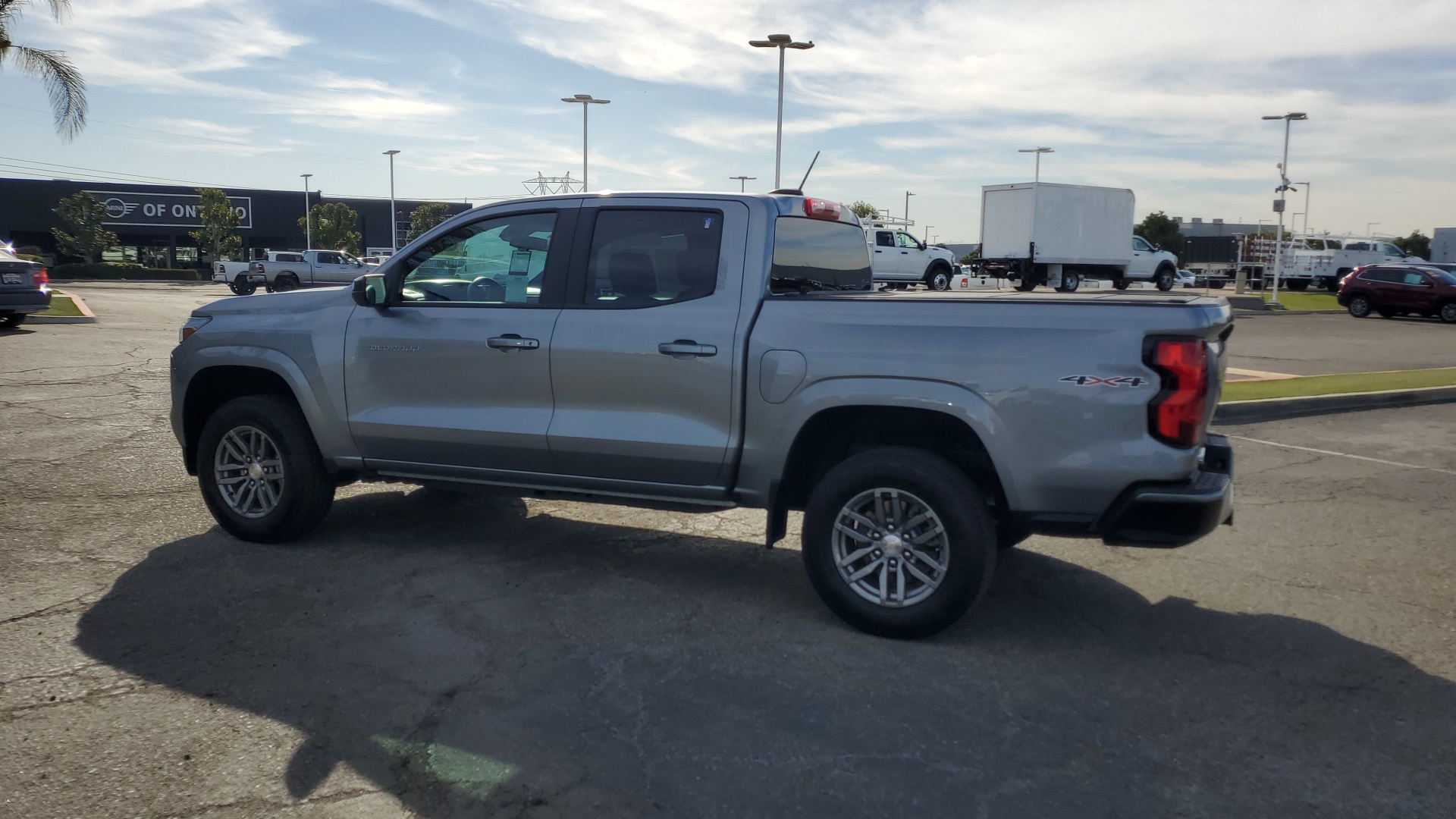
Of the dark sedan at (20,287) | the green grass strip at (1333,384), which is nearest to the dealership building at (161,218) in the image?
the dark sedan at (20,287)

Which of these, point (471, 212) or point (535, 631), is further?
point (471, 212)

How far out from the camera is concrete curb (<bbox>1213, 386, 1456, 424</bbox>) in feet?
35.5

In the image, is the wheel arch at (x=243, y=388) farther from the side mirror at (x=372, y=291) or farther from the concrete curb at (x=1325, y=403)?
the concrete curb at (x=1325, y=403)

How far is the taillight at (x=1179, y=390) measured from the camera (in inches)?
163

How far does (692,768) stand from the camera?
3.46 metres

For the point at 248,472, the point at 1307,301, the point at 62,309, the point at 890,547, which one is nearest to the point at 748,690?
the point at 890,547

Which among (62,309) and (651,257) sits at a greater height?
(651,257)

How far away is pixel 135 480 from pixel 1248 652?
22.5 ft

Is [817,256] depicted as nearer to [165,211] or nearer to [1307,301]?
[1307,301]

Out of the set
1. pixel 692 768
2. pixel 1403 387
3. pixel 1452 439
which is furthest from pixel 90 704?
pixel 1403 387

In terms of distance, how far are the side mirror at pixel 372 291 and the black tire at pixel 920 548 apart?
2.55 metres

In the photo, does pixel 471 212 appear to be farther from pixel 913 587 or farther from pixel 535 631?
pixel 913 587

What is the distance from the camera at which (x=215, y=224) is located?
66.8 m

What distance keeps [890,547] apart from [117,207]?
248 feet
